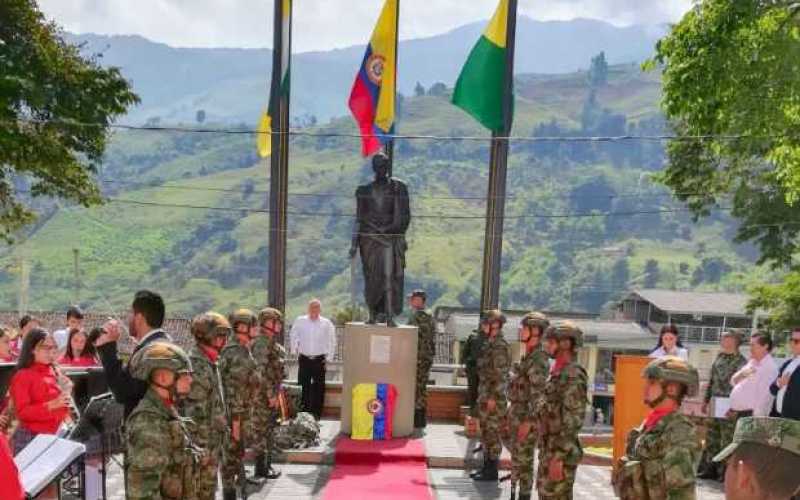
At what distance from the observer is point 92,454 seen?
712cm

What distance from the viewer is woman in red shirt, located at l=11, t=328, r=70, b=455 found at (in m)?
6.62

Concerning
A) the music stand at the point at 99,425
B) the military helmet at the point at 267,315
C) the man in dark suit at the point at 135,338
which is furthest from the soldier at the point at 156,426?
the military helmet at the point at 267,315

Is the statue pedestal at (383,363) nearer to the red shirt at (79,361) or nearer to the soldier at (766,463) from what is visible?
the red shirt at (79,361)

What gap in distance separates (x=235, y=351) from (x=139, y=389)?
2.29 meters

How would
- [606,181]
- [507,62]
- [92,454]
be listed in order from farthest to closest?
[606,181] < [507,62] < [92,454]

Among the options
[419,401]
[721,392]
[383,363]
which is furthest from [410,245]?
[721,392]

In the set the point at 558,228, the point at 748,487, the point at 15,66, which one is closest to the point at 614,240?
the point at 558,228

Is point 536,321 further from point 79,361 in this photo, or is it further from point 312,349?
point 79,361

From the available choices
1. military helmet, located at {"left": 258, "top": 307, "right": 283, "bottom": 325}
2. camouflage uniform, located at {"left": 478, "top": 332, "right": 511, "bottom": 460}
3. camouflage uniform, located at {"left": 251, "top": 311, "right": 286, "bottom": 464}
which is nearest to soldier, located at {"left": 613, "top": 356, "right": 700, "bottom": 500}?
camouflage uniform, located at {"left": 478, "top": 332, "right": 511, "bottom": 460}

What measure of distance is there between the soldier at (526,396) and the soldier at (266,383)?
8.45ft

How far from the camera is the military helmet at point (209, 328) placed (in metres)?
6.08

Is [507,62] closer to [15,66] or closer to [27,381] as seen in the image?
[27,381]

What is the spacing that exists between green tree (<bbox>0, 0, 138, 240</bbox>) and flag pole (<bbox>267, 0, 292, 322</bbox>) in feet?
18.0

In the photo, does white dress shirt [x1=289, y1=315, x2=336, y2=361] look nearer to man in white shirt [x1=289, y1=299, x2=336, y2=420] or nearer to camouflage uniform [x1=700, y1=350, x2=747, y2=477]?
man in white shirt [x1=289, y1=299, x2=336, y2=420]
